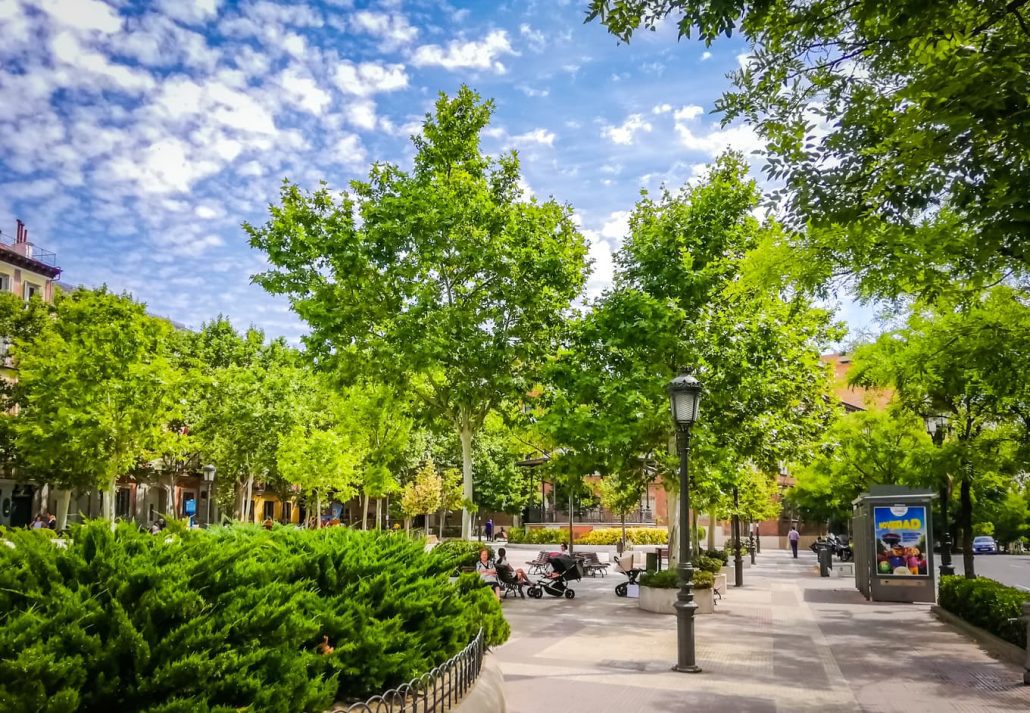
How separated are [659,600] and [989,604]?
21.8 feet

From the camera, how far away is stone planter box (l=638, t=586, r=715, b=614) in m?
18.0

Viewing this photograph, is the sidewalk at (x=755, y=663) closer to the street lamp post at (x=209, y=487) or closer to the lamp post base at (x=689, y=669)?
the lamp post base at (x=689, y=669)

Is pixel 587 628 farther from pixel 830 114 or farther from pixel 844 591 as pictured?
pixel 844 591

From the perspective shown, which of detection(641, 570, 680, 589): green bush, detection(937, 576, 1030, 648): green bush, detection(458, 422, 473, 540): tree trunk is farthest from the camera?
detection(458, 422, 473, 540): tree trunk

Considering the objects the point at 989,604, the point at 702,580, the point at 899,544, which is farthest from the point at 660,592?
the point at 899,544

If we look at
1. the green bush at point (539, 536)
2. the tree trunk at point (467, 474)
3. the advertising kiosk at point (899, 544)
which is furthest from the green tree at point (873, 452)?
the green bush at point (539, 536)

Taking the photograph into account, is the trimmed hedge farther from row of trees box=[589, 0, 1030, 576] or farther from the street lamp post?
row of trees box=[589, 0, 1030, 576]

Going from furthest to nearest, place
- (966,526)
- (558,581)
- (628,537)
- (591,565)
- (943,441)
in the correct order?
(628,537) < (591,565) < (558,581) < (943,441) < (966,526)

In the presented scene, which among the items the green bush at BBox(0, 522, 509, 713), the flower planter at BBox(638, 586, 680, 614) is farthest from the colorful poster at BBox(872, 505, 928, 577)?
the green bush at BBox(0, 522, 509, 713)

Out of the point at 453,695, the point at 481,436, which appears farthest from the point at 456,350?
the point at 481,436

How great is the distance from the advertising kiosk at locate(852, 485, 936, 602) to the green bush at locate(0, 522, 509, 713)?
1747 centimetres

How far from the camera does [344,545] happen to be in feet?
21.8

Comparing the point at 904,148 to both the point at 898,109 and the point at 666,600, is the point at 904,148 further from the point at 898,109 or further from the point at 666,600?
the point at 666,600

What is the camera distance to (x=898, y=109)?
8.45 meters
